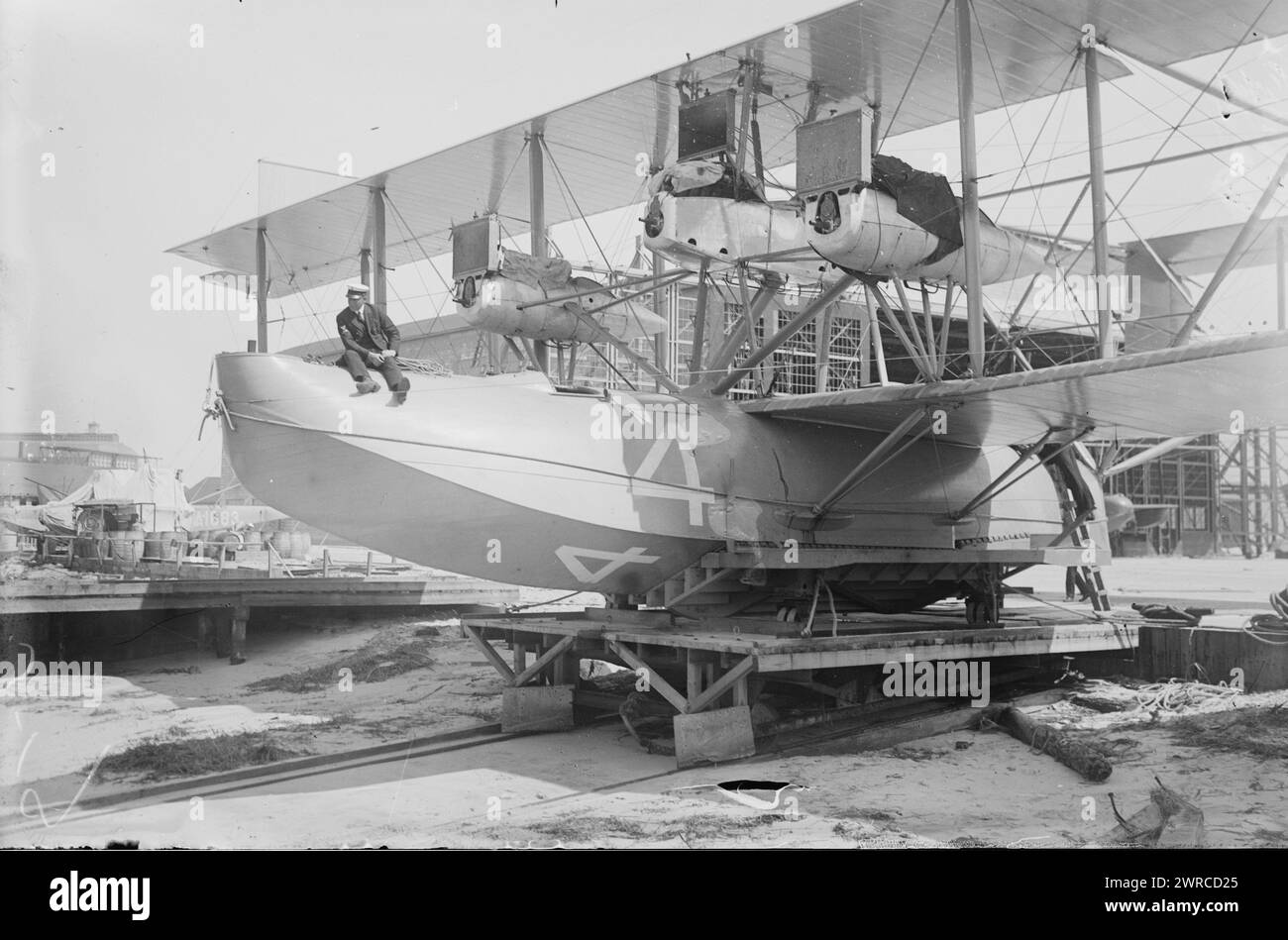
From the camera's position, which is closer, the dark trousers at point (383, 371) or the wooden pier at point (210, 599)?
the dark trousers at point (383, 371)

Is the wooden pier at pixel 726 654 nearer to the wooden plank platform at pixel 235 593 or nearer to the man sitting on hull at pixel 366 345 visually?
the man sitting on hull at pixel 366 345

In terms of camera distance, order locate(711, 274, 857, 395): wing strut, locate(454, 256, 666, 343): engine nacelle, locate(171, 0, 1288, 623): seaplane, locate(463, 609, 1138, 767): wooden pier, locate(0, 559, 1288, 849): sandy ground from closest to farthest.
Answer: locate(0, 559, 1288, 849): sandy ground → locate(171, 0, 1288, 623): seaplane → locate(463, 609, 1138, 767): wooden pier → locate(711, 274, 857, 395): wing strut → locate(454, 256, 666, 343): engine nacelle

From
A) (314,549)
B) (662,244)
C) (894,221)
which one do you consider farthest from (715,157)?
(314,549)

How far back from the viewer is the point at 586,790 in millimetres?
8148

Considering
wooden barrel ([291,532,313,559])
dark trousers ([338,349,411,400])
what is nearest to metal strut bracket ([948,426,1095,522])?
dark trousers ([338,349,411,400])

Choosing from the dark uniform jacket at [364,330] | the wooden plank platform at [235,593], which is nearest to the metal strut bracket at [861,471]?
the dark uniform jacket at [364,330]

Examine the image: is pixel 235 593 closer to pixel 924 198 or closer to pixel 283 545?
pixel 924 198

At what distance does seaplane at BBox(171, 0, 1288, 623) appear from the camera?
8.61m

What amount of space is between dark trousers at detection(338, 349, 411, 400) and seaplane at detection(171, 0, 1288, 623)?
0.14 m

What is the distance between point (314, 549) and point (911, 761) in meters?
26.4

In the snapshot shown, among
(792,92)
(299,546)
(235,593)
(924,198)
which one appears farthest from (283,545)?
(924,198)

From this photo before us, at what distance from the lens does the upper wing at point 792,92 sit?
10.8 metres

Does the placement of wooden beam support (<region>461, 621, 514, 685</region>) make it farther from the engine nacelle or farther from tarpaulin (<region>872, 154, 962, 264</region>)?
tarpaulin (<region>872, 154, 962, 264</region>)
